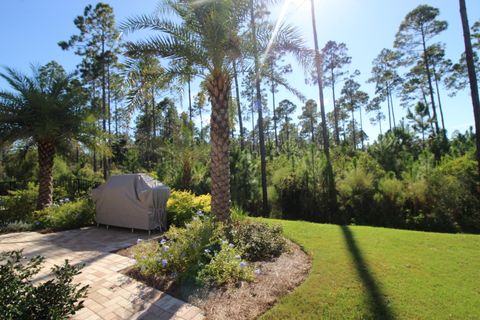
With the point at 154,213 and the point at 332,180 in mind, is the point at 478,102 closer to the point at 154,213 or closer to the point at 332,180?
the point at 332,180

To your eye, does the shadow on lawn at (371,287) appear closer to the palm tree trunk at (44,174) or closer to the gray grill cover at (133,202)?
the gray grill cover at (133,202)

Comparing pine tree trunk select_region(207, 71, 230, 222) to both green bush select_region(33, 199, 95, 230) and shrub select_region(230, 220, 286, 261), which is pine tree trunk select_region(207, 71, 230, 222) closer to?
shrub select_region(230, 220, 286, 261)

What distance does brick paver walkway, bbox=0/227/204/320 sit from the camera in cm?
354

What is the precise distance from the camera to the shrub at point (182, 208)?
8320 mm

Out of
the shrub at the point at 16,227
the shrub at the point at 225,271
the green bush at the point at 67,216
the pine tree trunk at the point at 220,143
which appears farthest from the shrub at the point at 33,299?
the shrub at the point at 16,227

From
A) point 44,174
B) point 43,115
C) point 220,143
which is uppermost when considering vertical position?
point 43,115

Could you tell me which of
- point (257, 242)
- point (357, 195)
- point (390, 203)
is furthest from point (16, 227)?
point (390, 203)

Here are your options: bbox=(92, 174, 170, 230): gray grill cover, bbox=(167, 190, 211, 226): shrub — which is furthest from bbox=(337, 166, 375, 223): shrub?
bbox=(92, 174, 170, 230): gray grill cover

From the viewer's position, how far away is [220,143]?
22.2 ft

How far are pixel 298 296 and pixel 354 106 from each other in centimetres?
3867

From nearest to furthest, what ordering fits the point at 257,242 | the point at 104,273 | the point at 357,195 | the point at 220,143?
the point at 104,273
the point at 257,242
the point at 220,143
the point at 357,195

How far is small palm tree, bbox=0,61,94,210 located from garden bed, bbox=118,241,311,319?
7.41m

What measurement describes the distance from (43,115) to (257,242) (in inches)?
350

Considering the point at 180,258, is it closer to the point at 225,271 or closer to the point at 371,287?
the point at 225,271
